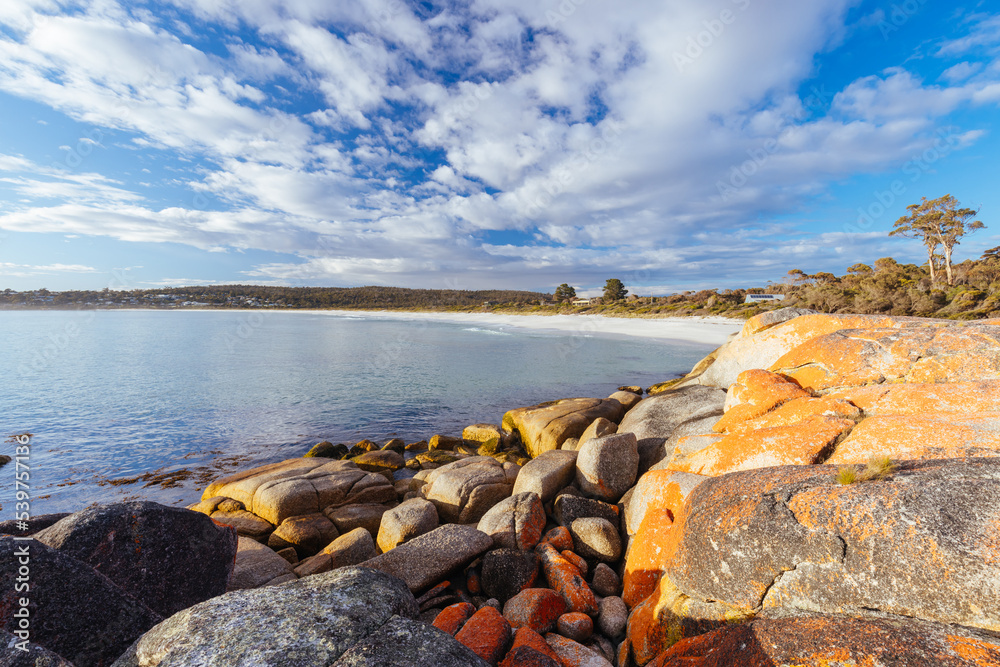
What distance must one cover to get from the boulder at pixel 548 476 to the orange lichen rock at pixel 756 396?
3.37m

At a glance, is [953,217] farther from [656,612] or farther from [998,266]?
[656,612]

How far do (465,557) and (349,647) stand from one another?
4.14 meters

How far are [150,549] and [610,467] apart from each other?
7.42 m

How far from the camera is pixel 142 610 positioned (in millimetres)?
4012

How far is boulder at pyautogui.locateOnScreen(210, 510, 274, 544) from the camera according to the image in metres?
8.38

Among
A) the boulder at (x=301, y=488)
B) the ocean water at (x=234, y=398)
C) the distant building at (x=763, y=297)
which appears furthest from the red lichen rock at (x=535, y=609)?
the distant building at (x=763, y=297)

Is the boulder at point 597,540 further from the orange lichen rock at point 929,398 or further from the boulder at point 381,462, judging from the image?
the boulder at point 381,462

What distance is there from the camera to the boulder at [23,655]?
102 inches

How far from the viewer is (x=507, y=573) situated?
594cm

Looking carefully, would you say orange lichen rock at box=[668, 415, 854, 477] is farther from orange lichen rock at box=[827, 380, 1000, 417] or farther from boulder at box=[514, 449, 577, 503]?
boulder at box=[514, 449, 577, 503]

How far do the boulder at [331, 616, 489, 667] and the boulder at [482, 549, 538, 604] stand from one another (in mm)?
3332

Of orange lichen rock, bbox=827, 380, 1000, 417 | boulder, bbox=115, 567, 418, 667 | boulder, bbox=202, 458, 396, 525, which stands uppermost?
orange lichen rock, bbox=827, 380, 1000, 417

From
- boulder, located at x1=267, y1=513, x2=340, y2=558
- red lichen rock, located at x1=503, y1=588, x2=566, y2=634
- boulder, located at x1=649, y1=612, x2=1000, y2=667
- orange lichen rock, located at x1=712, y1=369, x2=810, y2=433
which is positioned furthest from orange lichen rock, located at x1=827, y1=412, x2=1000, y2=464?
boulder, located at x1=267, y1=513, x2=340, y2=558

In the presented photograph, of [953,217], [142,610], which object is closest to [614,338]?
[953,217]
